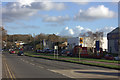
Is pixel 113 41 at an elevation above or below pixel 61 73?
above

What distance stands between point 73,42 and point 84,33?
15421 mm

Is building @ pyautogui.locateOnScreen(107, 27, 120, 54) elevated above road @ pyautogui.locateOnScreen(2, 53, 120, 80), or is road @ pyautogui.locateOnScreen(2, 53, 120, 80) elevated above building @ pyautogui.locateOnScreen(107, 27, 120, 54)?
building @ pyautogui.locateOnScreen(107, 27, 120, 54)

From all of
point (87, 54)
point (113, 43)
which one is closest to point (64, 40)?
point (113, 43)

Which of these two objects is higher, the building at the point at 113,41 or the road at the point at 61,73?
the building at the point at 113,41

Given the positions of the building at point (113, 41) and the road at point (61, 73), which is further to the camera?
the building at point (113, 41)

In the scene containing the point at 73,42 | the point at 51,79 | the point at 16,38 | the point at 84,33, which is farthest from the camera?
the point at 16,38

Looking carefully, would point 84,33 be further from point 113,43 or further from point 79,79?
point 79,79

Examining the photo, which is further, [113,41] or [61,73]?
[113,41]

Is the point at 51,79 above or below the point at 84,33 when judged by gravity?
below

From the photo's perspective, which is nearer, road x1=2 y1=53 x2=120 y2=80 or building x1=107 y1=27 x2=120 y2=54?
road x1=2 y1=53 x2=120 y2=80

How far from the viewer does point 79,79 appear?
13789 mm

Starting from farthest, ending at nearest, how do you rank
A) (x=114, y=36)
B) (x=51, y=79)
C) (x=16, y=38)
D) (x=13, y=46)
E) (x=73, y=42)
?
(x=16, y=38) < (x=13, y=46) < (x=73, y=42) < (x=114, y=36) < (x=51, y=79)

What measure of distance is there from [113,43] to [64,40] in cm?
5555

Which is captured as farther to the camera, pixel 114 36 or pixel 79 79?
pixel 114 36
